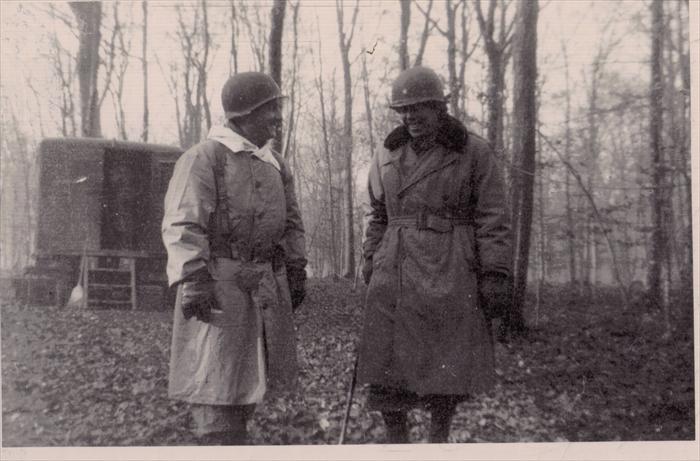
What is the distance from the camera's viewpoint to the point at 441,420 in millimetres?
2904

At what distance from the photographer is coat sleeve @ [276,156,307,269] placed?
2.93 metres

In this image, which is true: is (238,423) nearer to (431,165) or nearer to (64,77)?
(431,165)

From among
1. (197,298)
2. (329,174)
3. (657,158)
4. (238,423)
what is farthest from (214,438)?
(329,174)

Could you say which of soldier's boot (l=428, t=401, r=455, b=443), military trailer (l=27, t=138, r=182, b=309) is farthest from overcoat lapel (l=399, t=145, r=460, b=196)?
military trailer (l=27, t=138, r=182, b=309)

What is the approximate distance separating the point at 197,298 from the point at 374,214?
A: 3.57ft

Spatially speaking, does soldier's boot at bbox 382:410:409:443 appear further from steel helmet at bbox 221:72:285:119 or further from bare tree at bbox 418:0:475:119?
bare tree at bbox 418:0:475:119

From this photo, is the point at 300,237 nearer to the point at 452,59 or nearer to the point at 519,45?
the point at 519,45

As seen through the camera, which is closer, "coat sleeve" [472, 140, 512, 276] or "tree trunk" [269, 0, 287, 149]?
"coat sleeve" [472, 140, 512, 276]

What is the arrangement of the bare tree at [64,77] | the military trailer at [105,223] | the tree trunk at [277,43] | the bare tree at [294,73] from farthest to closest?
the military trailer at [105,223] < the tree trunk at [277,43] < the bare tree at [294,73] < the bare tree at [64,77]

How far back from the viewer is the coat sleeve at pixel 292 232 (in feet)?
9.61

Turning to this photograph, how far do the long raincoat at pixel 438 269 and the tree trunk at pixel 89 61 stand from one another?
233 centimetres

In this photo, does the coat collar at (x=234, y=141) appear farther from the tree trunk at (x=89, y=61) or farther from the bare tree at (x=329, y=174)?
the bare tree at (x=329, y=174)

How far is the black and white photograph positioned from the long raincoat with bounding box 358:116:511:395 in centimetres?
1

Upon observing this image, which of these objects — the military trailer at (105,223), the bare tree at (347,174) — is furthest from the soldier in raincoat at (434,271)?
the military trailer at (105,223)
